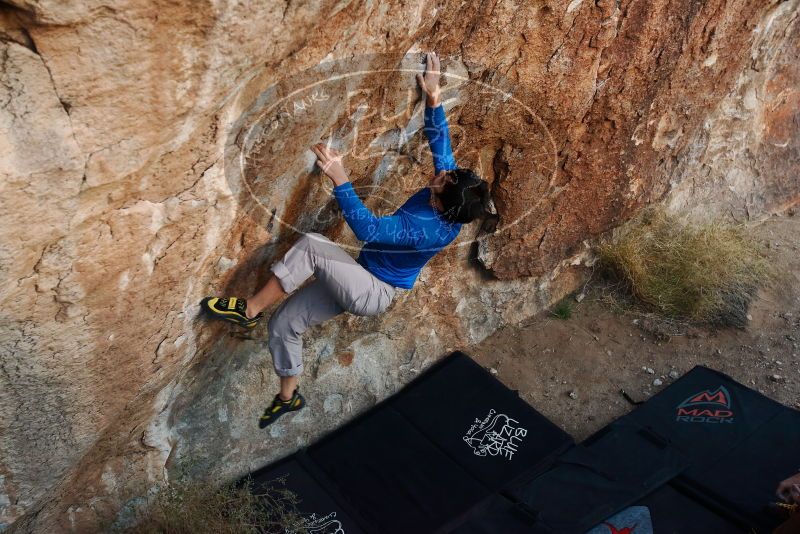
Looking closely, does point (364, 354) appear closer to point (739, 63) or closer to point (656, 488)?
point (656, 488)

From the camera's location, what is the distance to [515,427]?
11.6 ft

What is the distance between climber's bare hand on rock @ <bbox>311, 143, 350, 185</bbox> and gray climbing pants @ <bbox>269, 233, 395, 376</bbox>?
311mm

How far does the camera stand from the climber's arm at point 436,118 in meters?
2.84

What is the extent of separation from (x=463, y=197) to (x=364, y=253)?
2.05ft

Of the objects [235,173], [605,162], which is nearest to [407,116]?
[235,173]

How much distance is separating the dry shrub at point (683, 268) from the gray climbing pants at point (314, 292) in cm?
206

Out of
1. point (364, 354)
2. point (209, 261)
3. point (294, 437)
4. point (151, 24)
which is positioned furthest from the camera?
point (364, 354)

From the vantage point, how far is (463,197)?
2.59 meters

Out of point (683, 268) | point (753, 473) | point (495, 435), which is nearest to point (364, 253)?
point (495, 435)

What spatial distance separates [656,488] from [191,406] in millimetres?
2248

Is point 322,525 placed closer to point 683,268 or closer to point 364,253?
point 364,253

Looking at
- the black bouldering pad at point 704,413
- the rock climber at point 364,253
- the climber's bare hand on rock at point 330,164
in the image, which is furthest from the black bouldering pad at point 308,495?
the black bouldering pad at point 704,413

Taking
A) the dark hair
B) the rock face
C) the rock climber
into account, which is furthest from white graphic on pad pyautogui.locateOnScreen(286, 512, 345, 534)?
the dark hair

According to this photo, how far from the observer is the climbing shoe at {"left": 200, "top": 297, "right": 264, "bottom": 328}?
2746mm
